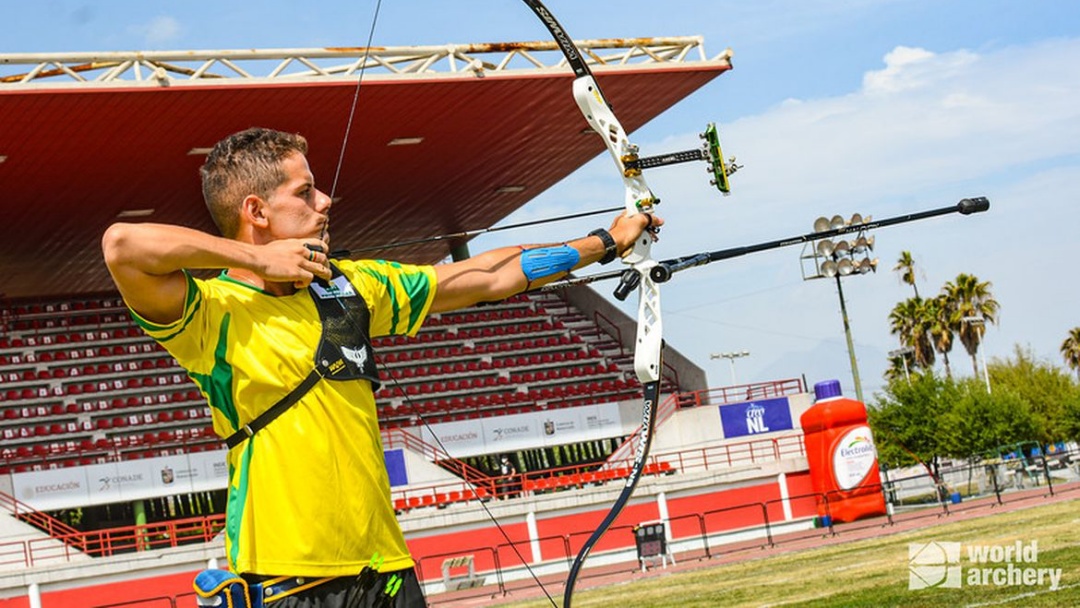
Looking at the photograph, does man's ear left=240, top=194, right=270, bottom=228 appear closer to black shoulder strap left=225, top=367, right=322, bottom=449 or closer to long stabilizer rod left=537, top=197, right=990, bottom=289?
black shoulder strap left=225, top=367, right=322, bottom=449

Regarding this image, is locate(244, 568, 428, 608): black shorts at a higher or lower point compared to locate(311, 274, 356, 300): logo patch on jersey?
lower

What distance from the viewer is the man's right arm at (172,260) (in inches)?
111

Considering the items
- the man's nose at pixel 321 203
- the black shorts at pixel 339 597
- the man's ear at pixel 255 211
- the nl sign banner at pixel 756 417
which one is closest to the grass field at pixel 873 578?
the black shorts at pixel 339 597

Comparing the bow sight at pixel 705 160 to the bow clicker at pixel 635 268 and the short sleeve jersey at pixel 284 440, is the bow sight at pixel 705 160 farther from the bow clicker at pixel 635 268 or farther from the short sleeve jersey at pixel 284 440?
the short sleeve jersey at pixel 284 440

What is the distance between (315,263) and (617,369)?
30590 mm

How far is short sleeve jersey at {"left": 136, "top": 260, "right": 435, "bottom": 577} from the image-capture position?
9.76ft

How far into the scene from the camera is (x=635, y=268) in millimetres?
4168

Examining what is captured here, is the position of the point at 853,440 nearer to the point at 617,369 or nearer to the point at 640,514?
the point at 640,514

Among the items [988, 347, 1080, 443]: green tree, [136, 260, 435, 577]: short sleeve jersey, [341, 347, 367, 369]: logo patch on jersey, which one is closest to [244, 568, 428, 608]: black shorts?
[136, 260, 435, 577]: short sleeve jersey

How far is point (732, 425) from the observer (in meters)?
29.4

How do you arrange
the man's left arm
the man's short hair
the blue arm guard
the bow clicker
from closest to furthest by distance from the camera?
the man's short hair → the man's left arm → the blue arm guard → the bow clicker

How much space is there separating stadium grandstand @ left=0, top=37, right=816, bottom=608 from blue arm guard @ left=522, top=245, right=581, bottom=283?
1475 cm

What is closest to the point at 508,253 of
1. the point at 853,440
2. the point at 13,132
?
the point at 13,132

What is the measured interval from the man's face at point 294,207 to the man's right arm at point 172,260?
0.09 m
